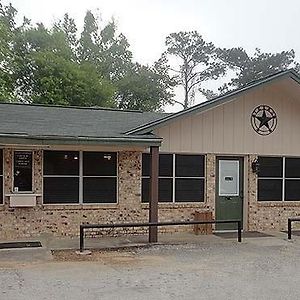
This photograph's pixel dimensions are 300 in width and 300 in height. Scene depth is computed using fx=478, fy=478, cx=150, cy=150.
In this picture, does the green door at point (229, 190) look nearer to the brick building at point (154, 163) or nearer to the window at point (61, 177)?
the brick building at point (154, 163)

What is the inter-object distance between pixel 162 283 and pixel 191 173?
223 inches

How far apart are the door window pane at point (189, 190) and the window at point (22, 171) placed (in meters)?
3.72

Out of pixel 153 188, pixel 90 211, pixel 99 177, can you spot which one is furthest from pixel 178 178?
pixel 90 211

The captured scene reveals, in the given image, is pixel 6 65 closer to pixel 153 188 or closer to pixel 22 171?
pixel 22 171

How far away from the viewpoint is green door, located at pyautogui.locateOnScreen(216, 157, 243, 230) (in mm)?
12773

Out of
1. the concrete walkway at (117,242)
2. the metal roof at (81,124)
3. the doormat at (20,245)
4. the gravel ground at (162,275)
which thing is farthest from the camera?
the doormat at (20,245)

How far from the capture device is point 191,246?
10250 mm

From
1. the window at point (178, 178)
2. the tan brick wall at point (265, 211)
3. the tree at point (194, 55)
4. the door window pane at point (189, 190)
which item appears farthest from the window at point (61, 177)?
the tree at point (194, 55)

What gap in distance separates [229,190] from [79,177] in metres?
4.10

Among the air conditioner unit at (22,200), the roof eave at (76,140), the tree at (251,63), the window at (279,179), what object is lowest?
the air conditioner unit at (22,200)

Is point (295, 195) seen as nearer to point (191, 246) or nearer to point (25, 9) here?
point (191, 246)

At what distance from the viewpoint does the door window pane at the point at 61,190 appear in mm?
11292

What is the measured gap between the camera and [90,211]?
11586mm

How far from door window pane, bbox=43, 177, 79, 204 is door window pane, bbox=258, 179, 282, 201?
5064 mm
